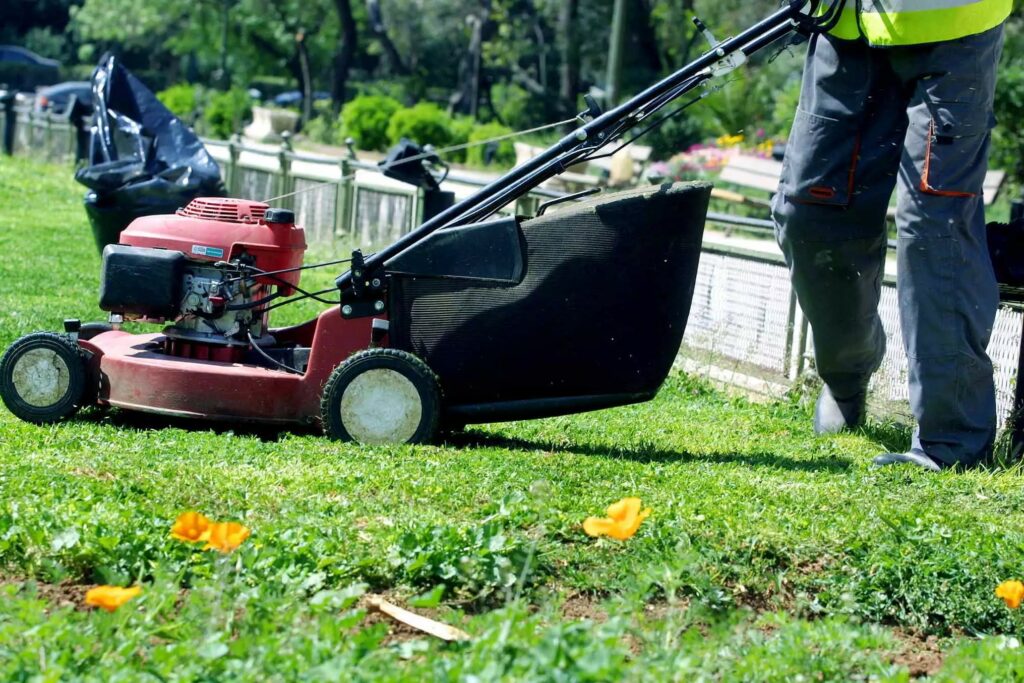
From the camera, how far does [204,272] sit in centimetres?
605

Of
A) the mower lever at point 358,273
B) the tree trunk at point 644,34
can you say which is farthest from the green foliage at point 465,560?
the tree trunk at point 644,34

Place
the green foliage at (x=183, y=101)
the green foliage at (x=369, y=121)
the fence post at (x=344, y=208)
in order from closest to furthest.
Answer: the fence post at (x=344, y=208) < the green foliage at (x=369, y=121) < the green foliage at (x=183, y=101)

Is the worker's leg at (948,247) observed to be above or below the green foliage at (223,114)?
below

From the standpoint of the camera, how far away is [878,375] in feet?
24.1

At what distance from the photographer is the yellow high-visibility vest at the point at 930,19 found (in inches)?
213

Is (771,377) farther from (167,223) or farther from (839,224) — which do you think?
(167,223)

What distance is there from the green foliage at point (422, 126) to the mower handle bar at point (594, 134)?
2445cm

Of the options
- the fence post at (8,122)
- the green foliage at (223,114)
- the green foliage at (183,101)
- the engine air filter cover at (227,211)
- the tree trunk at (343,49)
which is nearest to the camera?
the engine air filter cover at (227,211)

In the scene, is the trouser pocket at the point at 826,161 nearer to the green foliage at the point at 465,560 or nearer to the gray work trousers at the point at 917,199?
the gray work trousers at the point at 917,199

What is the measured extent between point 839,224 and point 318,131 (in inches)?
1288

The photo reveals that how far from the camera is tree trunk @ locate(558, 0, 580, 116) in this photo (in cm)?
3872

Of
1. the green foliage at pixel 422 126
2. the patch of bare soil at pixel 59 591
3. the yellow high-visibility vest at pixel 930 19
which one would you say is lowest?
the patch of bare soil at pixel 59 591

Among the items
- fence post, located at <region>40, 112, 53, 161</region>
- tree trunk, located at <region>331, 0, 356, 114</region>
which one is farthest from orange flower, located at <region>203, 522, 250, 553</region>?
tree trunk, located at <region>331, 0, 356, 114</region>

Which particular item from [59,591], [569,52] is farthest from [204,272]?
[569,52]
